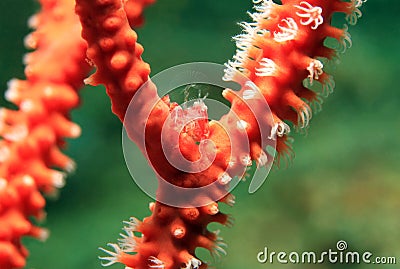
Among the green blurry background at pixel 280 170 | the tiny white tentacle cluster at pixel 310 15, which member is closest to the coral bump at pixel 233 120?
the tiny white tentacle cluster at pixel 310 15

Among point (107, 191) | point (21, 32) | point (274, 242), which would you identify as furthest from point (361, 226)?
point (21, 32)

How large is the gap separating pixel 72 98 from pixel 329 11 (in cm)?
75

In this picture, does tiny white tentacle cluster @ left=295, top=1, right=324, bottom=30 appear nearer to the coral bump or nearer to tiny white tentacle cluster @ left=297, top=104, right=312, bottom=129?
the coral bump

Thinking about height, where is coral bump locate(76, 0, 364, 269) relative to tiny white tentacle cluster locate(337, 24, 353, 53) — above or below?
below

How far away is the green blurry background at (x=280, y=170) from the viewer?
325 centimetres

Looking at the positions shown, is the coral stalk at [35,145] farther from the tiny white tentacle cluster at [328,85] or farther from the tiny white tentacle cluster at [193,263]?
the tiny white tentacle cluster at [328,85]

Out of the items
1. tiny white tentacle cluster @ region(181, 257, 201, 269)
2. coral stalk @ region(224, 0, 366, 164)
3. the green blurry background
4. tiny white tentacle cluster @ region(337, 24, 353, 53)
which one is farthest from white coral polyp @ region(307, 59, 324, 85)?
the green blurry background

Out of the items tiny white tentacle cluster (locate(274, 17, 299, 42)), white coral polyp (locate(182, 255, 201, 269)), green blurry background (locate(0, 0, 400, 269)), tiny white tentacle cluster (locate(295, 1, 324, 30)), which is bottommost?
white coral polyp (locate(182, 255, 201, 269))

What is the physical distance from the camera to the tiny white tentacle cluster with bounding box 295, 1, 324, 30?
112 centimetres

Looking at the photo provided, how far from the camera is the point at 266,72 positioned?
3.76ft

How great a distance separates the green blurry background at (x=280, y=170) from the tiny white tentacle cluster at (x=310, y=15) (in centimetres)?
221

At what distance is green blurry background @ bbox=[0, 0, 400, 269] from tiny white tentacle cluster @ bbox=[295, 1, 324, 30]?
2.21m

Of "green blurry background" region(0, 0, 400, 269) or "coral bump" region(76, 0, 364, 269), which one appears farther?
"green blurry background" region(0, 0, 400, 269)

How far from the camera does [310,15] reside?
3.69 ft
